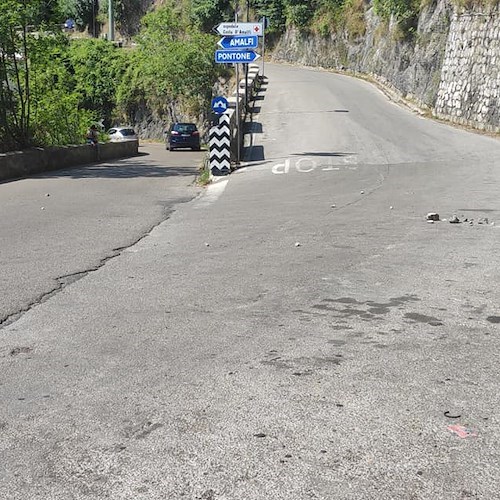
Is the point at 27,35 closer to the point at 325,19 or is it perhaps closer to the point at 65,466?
the point at 65,466

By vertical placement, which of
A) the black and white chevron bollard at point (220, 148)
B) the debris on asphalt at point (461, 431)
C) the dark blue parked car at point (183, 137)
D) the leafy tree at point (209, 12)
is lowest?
the dark blue parked car at point (183, 137)

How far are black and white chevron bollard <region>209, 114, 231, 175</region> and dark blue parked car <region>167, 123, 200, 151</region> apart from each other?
66.6ft

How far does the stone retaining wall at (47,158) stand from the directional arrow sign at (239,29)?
23.1 feet

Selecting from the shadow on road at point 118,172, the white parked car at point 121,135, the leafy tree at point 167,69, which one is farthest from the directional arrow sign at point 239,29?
the leafy tree at point 167,69

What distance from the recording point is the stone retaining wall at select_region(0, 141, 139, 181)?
21516mm

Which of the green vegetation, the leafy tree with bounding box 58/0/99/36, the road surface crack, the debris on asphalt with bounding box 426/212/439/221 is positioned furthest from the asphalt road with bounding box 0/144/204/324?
the leafy tree with bounding box 58/0/99/36

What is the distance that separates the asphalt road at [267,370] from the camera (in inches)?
137

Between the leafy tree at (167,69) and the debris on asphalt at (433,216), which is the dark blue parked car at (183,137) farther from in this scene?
the debris on asphalt at (433,216)

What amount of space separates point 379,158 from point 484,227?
1295cm

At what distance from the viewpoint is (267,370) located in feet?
16.2

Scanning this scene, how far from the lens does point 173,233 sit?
37.1ft

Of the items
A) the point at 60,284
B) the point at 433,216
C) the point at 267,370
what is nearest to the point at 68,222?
the point at 60,284

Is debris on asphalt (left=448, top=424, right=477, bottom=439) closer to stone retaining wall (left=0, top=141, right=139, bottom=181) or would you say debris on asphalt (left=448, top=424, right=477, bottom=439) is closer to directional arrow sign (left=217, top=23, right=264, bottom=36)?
stone retaining wall (left=0, top=141, right=139, bottom=181)

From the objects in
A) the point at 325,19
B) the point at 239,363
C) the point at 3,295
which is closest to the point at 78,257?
the point at 3,295
